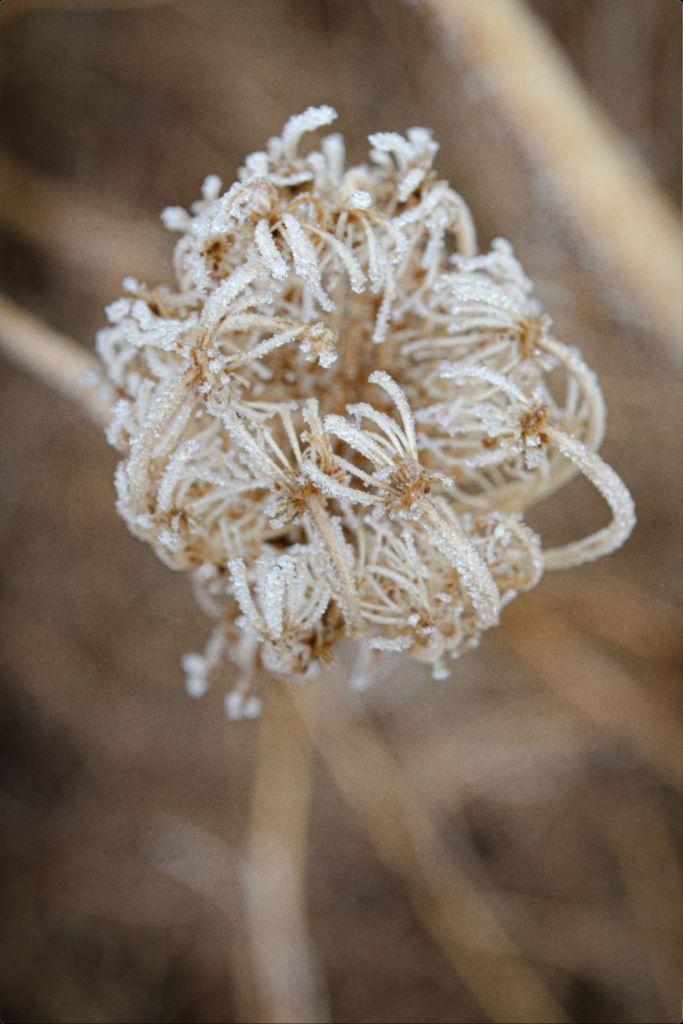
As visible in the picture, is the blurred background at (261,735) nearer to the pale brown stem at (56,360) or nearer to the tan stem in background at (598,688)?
the tan stem in background at (598,688)

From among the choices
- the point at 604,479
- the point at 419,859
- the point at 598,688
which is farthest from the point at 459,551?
the point at 419,859

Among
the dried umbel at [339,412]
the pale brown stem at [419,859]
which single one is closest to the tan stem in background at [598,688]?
the pale brown stem at [419,859]

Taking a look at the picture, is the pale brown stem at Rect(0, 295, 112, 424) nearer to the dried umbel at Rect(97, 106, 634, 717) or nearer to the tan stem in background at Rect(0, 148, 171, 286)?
the dried umbel at Rect(97, 106, 634, 717)

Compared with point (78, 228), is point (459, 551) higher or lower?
lower

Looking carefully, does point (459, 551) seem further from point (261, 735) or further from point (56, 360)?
point (261, 735)

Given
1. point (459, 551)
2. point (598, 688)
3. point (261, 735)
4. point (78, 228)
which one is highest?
point (78, 228)
